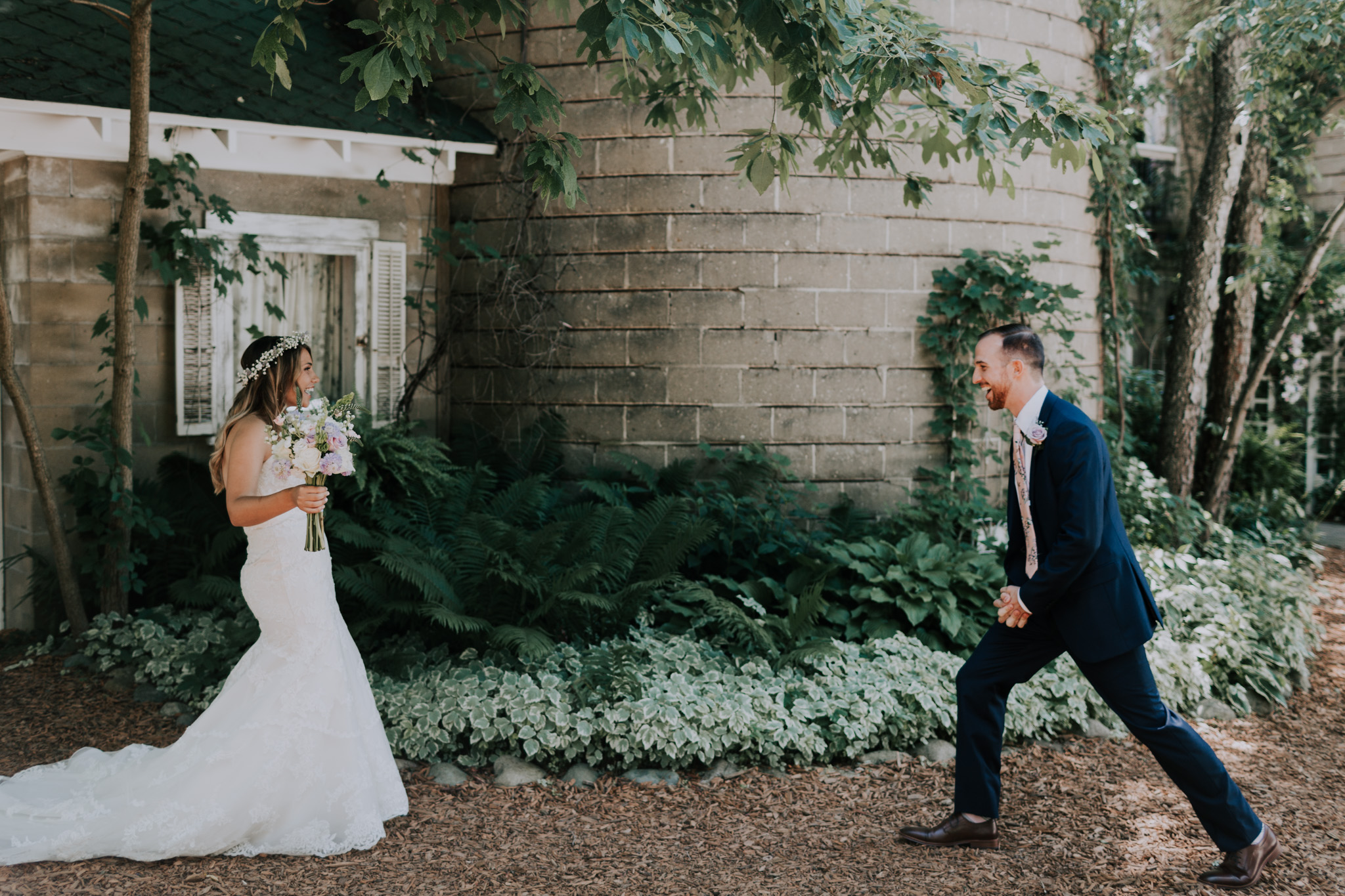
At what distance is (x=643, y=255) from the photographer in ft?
25.2

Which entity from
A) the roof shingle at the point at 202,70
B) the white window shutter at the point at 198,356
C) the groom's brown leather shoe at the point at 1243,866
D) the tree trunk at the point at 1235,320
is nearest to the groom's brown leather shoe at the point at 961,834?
the groom's brown leather shoe at the point at 1243,866

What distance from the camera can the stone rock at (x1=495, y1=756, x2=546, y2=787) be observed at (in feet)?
15.9

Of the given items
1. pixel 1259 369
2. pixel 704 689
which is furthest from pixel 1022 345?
pixel 1259 369

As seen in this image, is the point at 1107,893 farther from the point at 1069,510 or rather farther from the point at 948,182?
the point at 948,182

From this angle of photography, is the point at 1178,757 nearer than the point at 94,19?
Yes

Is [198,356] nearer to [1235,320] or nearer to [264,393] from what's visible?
[264,393]

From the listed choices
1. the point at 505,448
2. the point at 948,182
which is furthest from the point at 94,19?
the point at 948,182

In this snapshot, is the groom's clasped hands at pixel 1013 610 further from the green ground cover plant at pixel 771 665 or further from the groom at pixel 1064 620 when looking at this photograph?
the green ground cover plant at pixel 771 665

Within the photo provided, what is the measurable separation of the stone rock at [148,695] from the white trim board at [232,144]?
10.5ft

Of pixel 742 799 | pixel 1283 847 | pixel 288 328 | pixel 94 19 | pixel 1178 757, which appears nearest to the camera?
pixel 1178 757

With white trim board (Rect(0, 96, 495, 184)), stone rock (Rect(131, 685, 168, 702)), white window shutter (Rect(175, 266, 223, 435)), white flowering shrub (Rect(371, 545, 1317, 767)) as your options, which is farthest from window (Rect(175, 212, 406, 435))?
white flowering shrub (Rect(371, 545, 1317, 767))

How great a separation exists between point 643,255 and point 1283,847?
206 inches

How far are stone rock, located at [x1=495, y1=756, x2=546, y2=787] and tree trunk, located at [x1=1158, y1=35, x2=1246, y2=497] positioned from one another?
6.98 metres

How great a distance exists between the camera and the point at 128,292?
20.5ft
